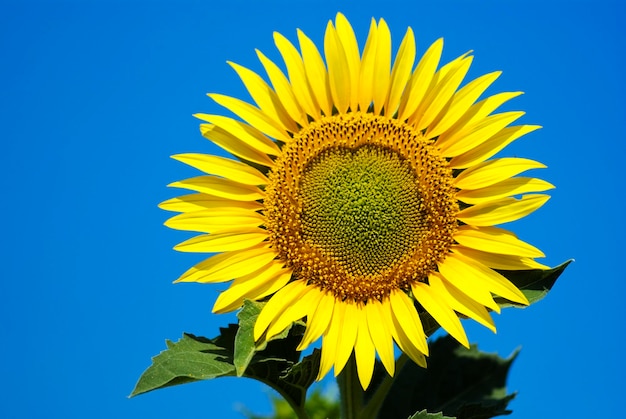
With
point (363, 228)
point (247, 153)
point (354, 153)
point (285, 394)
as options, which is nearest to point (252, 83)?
point (247, 153)

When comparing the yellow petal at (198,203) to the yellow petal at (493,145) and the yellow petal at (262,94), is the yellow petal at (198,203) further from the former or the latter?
the yellow petal at (493,145)

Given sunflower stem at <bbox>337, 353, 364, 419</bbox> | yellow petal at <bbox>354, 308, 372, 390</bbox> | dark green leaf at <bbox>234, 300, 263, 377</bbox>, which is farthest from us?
sunflower stem at <bbox>337, 353, 364, 419</bbox>

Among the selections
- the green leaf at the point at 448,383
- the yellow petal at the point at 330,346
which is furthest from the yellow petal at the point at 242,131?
the green leaf at the point at 448,383

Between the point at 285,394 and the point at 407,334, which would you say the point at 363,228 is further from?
the point at 285,394

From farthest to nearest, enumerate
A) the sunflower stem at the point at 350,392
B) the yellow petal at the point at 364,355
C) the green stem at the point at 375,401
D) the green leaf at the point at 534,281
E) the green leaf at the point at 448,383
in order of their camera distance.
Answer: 1. the green leaf at the point at 448,383
2. the green stem at the point at 375,401
3. the sunflower stem at the point at 350,392
4. the green leaf at the point at 534,281
5. the yellow petal at the point at 364,355

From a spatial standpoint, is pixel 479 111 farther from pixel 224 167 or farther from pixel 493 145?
pixel 224 167

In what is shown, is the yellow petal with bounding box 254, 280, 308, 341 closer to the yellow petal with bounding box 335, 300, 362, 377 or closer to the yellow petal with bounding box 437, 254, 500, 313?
the yellow petal with bounding box 335, 300, 362, 377

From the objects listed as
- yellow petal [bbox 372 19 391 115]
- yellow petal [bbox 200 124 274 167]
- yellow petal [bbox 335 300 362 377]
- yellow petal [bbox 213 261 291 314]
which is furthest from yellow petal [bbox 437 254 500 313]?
yellow petal [bbox 200 124 274 167]
